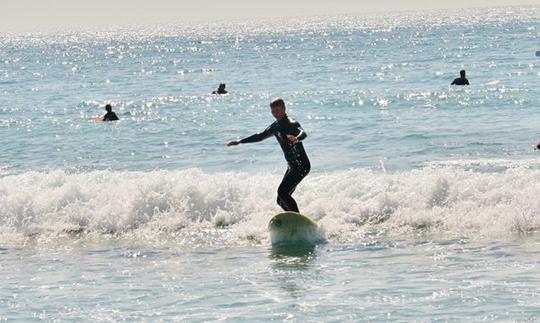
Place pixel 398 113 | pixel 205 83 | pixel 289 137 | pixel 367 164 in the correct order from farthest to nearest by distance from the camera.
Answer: pixel 205 83 < pixel 398 113 < pixel 367 164 < pixel 289 137

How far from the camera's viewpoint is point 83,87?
62.9 m

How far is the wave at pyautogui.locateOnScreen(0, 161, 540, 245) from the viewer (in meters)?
16.4

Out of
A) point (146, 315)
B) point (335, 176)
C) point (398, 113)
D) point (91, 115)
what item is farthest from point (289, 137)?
point (91, 115)

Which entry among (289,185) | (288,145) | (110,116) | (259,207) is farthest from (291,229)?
(110,116)

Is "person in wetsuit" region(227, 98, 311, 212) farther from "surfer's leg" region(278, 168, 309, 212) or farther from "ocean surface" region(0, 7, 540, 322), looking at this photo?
"ocean surface" region(0, 7, 540, 322)

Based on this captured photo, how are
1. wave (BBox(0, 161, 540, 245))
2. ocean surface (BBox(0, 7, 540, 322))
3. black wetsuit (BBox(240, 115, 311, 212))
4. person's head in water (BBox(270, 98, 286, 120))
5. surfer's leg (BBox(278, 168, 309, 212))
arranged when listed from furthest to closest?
wave (BBox(0, 161, 540, 245)), surfer's leg (BBox(278, 168, 309, 212)), black wetsuit (BBox(240, 115, 311, 212)), person's head in water (BBox(270, 98, 286, 120)), ocean surface (BBox(0, 7, 540, 322))

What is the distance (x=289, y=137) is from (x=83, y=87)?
50250mm

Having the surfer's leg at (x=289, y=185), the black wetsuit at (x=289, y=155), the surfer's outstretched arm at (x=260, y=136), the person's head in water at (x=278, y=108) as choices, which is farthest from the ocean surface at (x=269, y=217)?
the person's head in water at (x=278, y=108)

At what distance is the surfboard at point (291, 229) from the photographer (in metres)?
15.3

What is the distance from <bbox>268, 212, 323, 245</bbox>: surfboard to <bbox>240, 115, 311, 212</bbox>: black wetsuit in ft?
0.79

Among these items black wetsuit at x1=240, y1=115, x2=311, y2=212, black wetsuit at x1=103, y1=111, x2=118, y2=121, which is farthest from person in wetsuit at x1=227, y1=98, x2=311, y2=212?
black wetsuit at x1=103, y1=111, x2=118, y2=121

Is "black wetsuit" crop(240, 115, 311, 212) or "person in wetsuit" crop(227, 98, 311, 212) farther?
"black wetsuit" crop(240, 115, 311, 212)

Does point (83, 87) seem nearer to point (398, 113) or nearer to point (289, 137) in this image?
point (398, 113)

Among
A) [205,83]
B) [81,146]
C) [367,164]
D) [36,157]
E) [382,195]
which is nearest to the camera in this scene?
[382,195]
